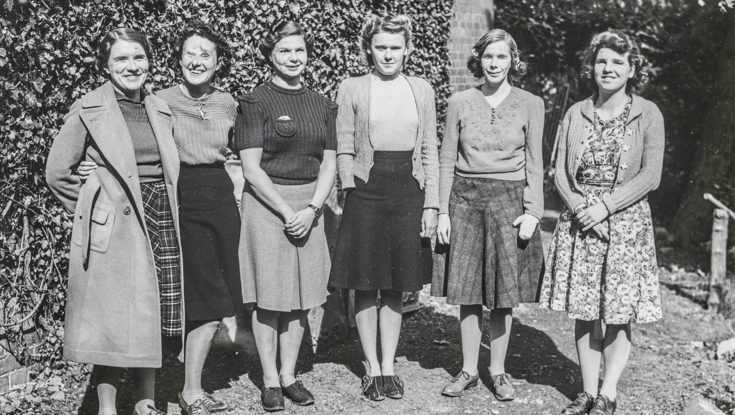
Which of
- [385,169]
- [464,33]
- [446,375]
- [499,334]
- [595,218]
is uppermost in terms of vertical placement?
[464,33]

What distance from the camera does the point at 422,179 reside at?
14.5 feet

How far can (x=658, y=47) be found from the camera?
9.96m

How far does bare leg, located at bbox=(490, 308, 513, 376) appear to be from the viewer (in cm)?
461

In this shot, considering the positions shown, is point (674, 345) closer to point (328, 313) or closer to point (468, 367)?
point (468, 367)

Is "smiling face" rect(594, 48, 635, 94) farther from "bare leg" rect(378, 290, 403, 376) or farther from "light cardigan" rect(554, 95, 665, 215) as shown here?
"bare leg" rect(378, 290, 403, 376)

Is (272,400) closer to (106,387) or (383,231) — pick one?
(106,387)

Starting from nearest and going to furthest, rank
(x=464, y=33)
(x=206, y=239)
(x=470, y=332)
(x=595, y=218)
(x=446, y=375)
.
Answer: (x=206, y=239), (x=595, y=218), (x=470, y=332), (x=446, y=375), (x=464, y=33)

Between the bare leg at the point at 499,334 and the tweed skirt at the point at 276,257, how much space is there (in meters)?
1.11

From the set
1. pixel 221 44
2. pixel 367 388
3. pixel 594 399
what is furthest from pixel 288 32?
pixel 594 399

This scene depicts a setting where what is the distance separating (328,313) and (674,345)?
2777 mm

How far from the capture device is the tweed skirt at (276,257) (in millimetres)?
4203

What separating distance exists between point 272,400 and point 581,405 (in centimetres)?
173

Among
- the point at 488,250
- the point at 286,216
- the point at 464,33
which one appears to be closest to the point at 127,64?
the point at 286,216

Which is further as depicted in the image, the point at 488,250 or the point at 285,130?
the point at 488,250
